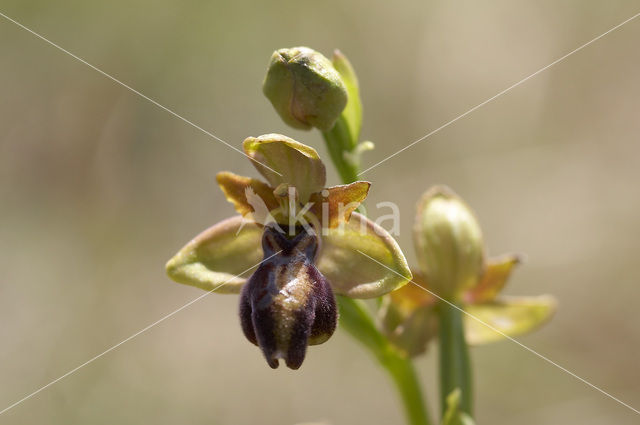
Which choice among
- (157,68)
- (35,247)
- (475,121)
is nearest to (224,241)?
(35,247)

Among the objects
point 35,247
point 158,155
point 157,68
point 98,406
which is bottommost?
point 98,406

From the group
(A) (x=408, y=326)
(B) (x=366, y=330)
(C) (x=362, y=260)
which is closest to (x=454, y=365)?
(A) (x=408, y=326)

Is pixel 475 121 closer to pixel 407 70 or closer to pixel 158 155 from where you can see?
pixel 407 70

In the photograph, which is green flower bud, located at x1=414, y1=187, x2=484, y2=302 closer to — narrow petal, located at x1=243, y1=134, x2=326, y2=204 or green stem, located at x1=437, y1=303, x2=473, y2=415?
green stem, located at x1=437, y1=303, x2=473, y2=415

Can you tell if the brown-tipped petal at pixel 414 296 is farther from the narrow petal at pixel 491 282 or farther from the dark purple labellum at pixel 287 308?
the dark purple labellum at pixel 287 308

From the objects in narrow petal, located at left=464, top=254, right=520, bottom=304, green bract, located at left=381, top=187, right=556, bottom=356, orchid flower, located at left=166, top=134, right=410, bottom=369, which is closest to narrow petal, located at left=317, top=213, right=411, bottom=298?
orchid flower, located at left=166, top=134, right=410, bottom=369

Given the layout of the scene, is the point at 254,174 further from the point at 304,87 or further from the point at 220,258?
the point at 304,87
